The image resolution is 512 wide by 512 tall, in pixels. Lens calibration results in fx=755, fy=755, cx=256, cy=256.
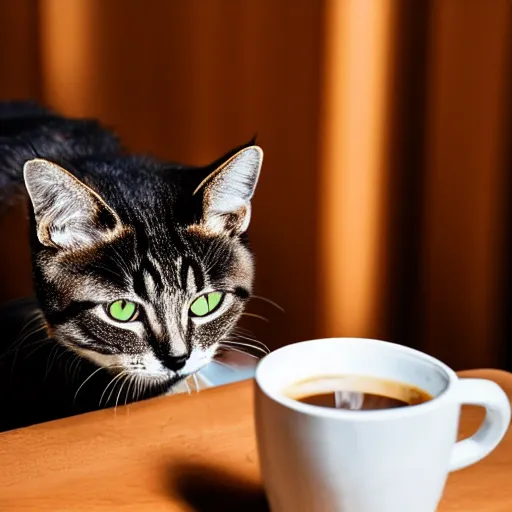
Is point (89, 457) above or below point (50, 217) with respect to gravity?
below

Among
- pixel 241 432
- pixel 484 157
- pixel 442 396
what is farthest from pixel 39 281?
pixel 484 157

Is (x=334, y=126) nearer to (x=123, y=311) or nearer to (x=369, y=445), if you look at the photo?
(x=123, y=311)

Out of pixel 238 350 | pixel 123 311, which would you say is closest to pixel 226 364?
pixel 238 350

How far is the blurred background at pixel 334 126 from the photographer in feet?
2.07

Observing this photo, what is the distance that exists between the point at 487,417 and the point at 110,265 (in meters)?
0.30

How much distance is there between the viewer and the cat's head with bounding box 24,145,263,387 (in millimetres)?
576

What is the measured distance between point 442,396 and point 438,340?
40cm

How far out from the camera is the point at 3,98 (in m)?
0.62

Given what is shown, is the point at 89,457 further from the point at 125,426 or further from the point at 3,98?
the point at 3,98

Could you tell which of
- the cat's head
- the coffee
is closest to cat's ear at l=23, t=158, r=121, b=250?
the cat's head

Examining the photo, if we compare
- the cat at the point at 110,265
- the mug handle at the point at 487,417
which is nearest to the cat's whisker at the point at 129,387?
the cat at the point at 110,265

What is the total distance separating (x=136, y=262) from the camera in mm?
581

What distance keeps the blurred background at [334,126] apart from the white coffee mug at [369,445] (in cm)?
25

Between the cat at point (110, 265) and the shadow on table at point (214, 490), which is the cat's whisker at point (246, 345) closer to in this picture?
the cat at point (110, 265)
